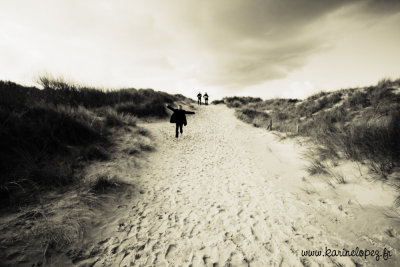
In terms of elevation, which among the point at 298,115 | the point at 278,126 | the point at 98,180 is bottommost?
the point at 98,180

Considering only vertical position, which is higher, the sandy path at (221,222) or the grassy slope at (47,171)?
the grassy slope at (47,171)

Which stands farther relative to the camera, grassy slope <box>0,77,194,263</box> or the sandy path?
grassy slope <box>0,77,194,263</box>

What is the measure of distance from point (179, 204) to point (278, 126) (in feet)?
29.7

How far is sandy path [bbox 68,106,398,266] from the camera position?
2.45 meters

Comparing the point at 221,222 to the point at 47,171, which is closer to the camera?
the point at 221,222

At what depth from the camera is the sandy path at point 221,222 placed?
2447mm

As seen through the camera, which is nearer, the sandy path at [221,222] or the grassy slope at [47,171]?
the sandy path at [221,222]

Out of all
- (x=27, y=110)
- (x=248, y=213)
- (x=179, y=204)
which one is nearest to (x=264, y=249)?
→ (x=248, y=213)

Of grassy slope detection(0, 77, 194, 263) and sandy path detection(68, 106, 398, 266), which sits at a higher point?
grassy slope detection(0, 77, 194, 263)

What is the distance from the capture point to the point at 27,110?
16.7ft

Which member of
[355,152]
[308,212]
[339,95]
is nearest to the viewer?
[308,212]

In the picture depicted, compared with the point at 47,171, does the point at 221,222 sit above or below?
below

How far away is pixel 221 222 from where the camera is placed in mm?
3199

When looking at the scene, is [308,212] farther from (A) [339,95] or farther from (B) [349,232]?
(A) [339,95]
